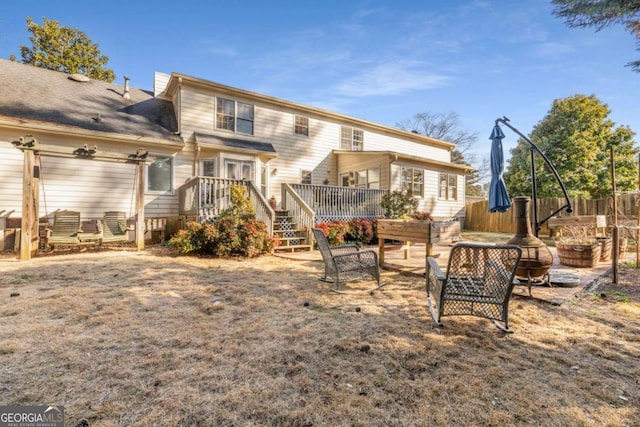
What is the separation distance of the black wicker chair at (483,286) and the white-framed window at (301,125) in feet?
37.6

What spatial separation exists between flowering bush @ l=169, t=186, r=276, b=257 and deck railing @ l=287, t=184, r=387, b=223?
3265 millimetres

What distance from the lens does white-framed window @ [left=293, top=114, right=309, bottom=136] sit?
13.9 meters

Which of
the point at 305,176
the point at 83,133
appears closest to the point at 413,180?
the point at 305,176

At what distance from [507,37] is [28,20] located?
81.0ft

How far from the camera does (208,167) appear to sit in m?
11.5

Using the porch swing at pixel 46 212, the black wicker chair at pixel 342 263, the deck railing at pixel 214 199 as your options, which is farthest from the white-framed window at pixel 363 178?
the black wicker chair at pixel 342 263

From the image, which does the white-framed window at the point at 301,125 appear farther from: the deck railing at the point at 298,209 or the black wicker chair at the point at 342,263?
the black wicker chair at the point at 342,263

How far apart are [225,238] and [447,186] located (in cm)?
1373

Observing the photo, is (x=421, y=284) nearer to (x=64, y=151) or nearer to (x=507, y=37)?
(x=64, y=151)

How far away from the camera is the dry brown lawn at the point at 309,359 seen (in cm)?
195

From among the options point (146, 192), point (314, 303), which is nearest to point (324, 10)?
point (146, 192)

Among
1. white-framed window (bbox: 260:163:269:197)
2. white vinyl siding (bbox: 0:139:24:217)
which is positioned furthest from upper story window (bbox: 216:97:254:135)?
white vinyl siding (bbox: 0:139:24:217)

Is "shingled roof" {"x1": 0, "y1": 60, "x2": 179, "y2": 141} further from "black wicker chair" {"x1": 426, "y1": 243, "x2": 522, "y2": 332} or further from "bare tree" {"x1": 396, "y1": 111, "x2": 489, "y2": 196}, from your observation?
"bare tree" {"x1": 396, "y1": 111, "x2": 489, "y2": 196}

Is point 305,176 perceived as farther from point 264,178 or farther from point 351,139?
point 351,139
